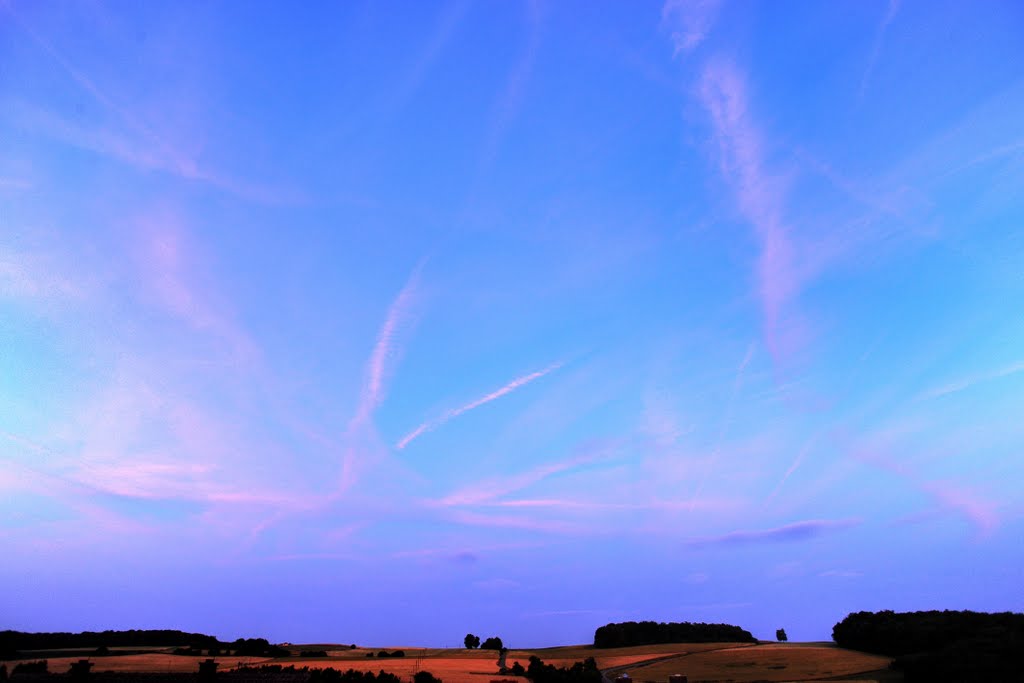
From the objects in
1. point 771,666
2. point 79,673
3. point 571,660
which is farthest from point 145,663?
point 771,666

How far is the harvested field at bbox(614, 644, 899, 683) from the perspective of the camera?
244 ft

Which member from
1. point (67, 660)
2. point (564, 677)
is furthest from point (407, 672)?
point (67, 660)

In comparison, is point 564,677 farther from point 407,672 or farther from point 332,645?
point 332,645

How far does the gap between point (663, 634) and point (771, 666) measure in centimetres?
6203

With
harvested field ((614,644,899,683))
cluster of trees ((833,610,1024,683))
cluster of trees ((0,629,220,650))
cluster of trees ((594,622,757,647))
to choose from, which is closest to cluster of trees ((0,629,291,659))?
cluster of trees ((0,629,220,650))

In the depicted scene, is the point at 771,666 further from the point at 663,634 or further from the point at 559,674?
the point at 663,634

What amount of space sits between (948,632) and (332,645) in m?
91.6

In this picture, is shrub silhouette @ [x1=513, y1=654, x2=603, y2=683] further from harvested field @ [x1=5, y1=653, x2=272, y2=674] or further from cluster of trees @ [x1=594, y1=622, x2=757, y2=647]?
cluster of trees @ [x1=594, y1=622, x2=757, y2=647]

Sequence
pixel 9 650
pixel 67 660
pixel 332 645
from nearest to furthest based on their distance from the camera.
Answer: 1. pixel 67 660
2. pixel 9 650
3. pixel 332 645

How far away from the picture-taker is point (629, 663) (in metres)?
98.2

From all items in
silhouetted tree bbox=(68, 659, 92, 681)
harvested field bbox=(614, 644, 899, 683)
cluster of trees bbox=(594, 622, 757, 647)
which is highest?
cluster of trees bbox=(594, 622, 757, 647)

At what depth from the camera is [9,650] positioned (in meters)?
81.0

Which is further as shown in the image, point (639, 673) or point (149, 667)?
point (639, 673)

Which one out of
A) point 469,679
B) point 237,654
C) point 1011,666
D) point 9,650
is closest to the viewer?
point 1011,666
